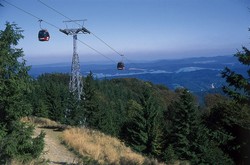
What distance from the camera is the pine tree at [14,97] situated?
10.9 m

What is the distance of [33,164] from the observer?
9.10 meters

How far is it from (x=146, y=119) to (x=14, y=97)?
3754cm

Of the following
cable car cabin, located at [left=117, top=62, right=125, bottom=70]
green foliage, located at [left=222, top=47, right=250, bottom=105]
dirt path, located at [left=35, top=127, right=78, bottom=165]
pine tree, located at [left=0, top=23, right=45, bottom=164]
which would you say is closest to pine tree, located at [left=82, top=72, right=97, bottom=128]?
cable car cabin, located at [left=117, top=62, right=125, bottom=70]

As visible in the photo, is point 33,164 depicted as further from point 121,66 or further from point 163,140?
point 163,140

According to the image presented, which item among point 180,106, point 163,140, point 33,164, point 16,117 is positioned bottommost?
point 163,140

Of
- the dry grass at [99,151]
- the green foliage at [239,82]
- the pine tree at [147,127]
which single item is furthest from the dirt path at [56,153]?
the pine tree at [147,127]

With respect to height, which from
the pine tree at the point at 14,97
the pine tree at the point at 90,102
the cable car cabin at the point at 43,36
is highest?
the cable car cabin at the point at 43,36

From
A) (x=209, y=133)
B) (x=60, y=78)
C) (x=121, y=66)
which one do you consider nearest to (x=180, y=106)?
(x=209, y=133)

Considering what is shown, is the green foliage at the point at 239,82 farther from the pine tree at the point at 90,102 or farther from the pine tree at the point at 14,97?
the pine tree at the point at 90,102

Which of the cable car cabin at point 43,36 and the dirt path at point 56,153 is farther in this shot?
the cable car cabin at point 43,36

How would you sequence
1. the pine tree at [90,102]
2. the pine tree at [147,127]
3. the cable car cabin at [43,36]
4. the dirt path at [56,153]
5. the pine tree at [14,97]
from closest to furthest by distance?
the pine tree at [14,97] < the dirt path at [56,153] < the cable car cabin at [43,36] < the pine tree at [90,102] < the pine tree at [147,127]

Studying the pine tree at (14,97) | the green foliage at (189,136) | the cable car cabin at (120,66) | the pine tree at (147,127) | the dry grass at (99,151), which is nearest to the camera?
the pine tree at (14,97)

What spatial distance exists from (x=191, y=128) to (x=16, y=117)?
36030 mm

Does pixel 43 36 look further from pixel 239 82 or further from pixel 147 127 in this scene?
pixel 147 127
